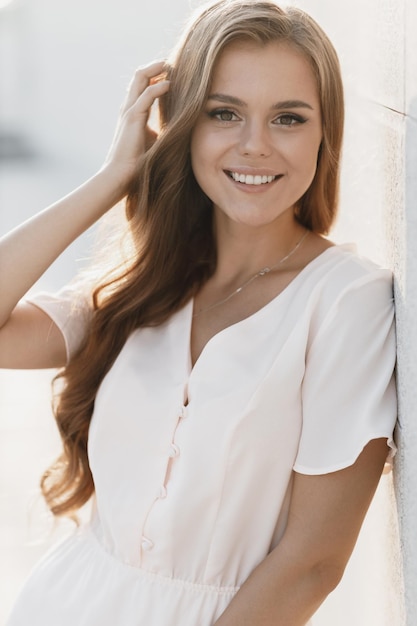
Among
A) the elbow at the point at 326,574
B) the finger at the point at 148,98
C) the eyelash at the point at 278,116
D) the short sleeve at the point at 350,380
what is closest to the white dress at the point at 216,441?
the short sleeve at the point at 350,380

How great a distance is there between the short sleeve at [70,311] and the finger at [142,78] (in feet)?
1.28

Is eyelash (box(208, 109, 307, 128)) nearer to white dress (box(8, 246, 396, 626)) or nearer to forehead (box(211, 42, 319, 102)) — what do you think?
forehead (box(211, 42, 319, 102))

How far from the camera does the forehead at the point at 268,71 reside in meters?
1.77

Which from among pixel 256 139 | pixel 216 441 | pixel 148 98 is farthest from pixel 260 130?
pixel 216 441

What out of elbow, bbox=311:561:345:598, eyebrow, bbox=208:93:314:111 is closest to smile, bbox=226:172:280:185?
eyebrow, bbox=208:93:314:111

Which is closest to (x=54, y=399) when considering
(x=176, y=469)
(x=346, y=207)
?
(x=176, y=469)

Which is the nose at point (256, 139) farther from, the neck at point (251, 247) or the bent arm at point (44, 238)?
the bent arm at point (44, 238)

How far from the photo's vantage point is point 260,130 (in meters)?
1.78

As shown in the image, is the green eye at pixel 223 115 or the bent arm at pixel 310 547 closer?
the bent arm at pixel 310 547

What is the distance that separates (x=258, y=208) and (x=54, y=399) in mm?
595

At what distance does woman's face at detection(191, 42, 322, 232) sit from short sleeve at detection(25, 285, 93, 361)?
0.37m

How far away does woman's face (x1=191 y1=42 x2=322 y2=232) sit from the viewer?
177 centimetres

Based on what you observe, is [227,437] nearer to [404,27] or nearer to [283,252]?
[283,252]

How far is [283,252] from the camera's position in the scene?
196cm
